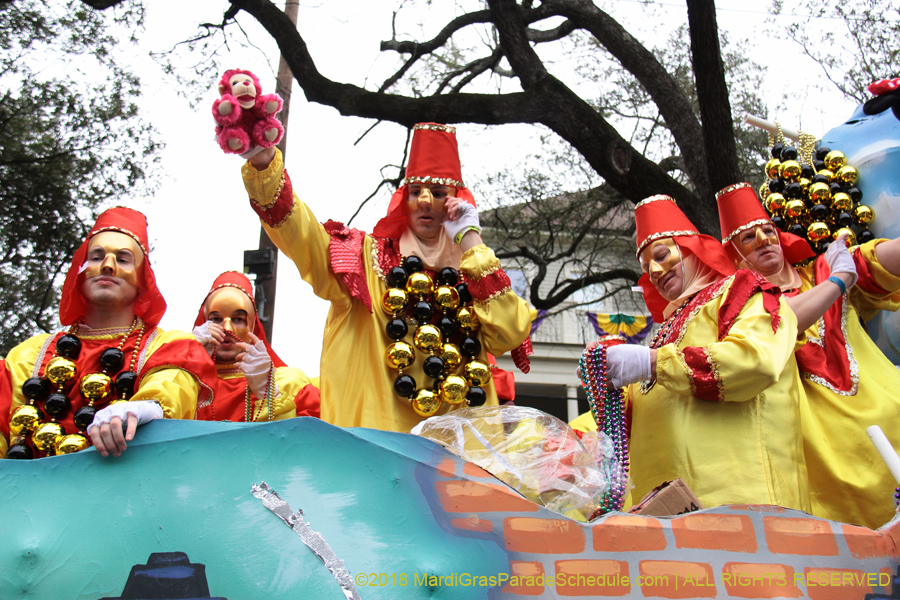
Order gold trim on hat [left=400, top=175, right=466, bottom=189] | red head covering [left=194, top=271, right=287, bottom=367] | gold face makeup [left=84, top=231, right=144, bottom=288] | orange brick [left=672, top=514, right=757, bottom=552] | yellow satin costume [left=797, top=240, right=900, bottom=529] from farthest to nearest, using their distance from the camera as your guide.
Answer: red head covering [left=194, top=271, right=287, bottom=367] < gold trim on hat [left=400, top=175, right=466, bottom=189] < yellow satin costume [left=797, top=240, right=900, bottom=529] < gold face makeup [left=84, top=231, right=144, bottom=288] < orange brick [left=672, top=514, right=757, bottom=552]

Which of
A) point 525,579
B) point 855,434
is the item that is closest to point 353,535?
point 525,579

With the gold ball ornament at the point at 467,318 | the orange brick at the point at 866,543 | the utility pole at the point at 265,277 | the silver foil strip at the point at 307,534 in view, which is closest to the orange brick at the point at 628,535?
the orange brick at the point at 866,543

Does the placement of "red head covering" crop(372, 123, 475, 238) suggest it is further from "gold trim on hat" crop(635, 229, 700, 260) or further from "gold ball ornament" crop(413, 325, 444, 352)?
"gold trim on hat" crop(635, 229, 700, 260)

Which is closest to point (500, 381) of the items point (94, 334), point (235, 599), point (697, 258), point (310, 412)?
point (310, 412)

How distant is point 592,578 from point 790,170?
2863 mm

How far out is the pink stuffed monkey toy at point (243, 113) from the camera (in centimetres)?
272

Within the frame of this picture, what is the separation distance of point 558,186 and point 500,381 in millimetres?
5501

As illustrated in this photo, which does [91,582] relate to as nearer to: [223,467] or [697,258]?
[223,467]

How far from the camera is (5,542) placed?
1.89 meters

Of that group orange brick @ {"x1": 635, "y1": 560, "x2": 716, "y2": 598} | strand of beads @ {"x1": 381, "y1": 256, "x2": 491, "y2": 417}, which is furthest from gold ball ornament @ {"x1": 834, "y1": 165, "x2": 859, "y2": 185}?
orange brick @ {"x1": 635, "y1": 560, "x2": 716, "y2": 598}

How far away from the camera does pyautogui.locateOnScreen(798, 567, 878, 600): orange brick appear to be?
6.10 ft

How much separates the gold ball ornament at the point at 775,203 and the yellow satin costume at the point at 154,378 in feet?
9.01

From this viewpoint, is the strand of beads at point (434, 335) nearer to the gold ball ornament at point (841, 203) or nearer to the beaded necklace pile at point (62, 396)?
the beaded necklace pile at point (62, 396)

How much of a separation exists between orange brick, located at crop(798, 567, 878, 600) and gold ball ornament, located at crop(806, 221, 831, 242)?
89.1 inches
